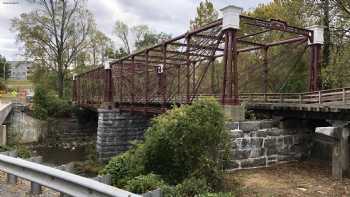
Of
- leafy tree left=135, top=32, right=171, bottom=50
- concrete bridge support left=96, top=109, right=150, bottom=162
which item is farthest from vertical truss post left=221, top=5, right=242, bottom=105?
leafy tree left=135, top=32, right=171, bottom=50

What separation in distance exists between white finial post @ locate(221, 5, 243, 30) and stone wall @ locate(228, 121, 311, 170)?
4.01 meters

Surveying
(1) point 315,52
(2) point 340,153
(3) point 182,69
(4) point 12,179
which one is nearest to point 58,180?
(4) point 12,179

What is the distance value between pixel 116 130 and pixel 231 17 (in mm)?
18296

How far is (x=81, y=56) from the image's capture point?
5047cm

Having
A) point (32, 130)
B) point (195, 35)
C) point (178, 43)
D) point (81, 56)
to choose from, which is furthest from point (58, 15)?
point (195, 35)

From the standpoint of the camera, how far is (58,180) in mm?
5684

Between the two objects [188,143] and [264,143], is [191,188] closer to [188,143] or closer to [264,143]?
[188,143]

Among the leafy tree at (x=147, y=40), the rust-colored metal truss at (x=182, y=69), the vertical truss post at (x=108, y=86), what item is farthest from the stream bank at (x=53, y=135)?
the leafy tree at (x=147, y=40)

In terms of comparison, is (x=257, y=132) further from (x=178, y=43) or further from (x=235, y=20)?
(x=178, y=43)

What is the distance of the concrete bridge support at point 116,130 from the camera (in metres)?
29.1

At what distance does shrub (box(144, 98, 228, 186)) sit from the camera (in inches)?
320

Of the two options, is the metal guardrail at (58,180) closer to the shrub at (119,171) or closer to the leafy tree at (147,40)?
the shrub at (119,171)

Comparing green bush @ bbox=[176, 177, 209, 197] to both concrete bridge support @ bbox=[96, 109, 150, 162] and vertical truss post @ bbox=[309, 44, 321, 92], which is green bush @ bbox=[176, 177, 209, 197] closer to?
vertical truss post @ bbox=[309, 44, 321, 92]

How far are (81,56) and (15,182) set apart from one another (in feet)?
148
